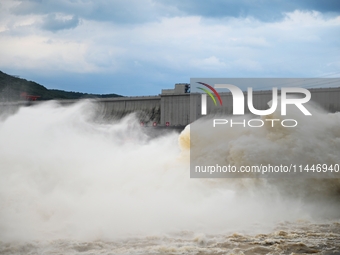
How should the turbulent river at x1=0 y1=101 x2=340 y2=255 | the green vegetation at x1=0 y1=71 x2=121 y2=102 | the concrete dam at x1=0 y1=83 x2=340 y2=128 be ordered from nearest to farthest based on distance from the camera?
the turbulent river at x1=0 y1=101 x2=340 y2=255 → the concrete dam at x1=0 y1=83 x2=340 y2=128 → the green vegetation at x1=0 y1=71 x2=121 y2=102

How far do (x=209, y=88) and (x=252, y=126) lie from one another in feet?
104

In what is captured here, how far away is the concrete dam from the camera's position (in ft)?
169

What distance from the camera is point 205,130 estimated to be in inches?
1041

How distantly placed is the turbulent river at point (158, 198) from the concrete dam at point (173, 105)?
2532cm

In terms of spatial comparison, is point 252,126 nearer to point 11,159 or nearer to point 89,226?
point 89,226

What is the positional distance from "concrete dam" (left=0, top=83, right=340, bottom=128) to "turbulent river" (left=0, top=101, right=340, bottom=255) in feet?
83.1

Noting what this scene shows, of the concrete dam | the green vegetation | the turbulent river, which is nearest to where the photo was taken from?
the turbulent river

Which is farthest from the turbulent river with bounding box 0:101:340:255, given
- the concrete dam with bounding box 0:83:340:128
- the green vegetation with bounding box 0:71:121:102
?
the green vegetation with bounding box 0:71:121:102

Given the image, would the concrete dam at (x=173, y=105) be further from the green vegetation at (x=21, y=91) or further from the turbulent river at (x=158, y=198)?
the turbulent river at (x=158, y=198)

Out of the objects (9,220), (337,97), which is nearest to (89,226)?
(9,220)

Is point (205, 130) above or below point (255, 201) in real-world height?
Result: above

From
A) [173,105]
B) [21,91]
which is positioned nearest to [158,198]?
[173,105]

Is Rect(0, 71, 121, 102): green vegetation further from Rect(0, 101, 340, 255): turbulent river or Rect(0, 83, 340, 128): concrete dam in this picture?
Rect(0, 101, 340, 255): turbulent river

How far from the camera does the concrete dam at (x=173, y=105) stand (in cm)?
5156
